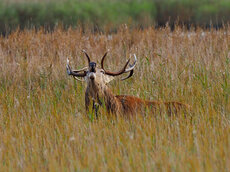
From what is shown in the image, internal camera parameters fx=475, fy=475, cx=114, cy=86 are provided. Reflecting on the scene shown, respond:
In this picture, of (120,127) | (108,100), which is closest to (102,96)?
(108,100)

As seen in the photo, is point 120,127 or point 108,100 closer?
point 120,127

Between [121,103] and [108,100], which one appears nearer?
[108,100]

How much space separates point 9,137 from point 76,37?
5.71 m

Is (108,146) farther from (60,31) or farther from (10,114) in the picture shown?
(60,31)

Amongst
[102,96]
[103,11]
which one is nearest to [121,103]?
[102,96]

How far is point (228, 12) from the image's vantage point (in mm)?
18031

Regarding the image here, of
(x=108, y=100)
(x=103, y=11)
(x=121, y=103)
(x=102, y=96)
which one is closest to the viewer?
(x=102, y=96)

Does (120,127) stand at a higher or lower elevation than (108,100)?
→ lower

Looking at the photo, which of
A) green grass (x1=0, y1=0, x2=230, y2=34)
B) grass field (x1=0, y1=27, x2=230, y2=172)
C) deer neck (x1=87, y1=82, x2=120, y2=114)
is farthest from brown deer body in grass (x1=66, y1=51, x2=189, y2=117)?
green grass (x1=0, y1=0, x2=230, y2=34)

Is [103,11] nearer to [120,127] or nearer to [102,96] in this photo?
[102,96]

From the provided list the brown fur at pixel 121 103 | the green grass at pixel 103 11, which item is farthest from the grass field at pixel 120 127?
the green grass at pixel 103 11

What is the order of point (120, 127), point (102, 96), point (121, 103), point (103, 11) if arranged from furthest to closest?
point (103, 11)
point (121, 103)
point (102, 96)
point (120, 127)

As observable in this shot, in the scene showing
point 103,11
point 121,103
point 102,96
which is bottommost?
point 121,103

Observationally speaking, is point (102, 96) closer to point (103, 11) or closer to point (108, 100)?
point (108, 100)
